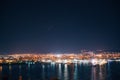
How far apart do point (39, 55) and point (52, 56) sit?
15.5ft

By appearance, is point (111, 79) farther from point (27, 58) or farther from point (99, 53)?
point (99, 53)

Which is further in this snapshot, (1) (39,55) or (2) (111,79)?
(1) (39,55)

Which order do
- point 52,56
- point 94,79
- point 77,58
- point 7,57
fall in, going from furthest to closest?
point 52,56
point 77,58
point 7,57
point 94,79

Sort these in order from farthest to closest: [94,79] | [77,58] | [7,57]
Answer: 1. [77,58]
2. [7,57]
3. [94,79]

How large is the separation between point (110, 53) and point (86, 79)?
7543 cm

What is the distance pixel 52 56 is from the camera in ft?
335

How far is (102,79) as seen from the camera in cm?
2873

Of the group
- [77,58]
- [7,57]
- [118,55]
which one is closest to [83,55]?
[77,58]

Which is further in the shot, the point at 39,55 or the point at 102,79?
the point at 39,55

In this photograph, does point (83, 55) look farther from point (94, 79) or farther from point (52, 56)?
point (94, 79)

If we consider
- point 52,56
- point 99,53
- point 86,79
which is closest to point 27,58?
point 52,56

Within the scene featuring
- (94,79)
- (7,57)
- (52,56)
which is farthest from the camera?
(52,56)

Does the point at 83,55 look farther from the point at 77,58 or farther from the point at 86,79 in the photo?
the point at 86,79

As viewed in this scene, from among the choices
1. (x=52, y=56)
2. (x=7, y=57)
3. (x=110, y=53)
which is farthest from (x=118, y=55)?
(x=7, y=57)
